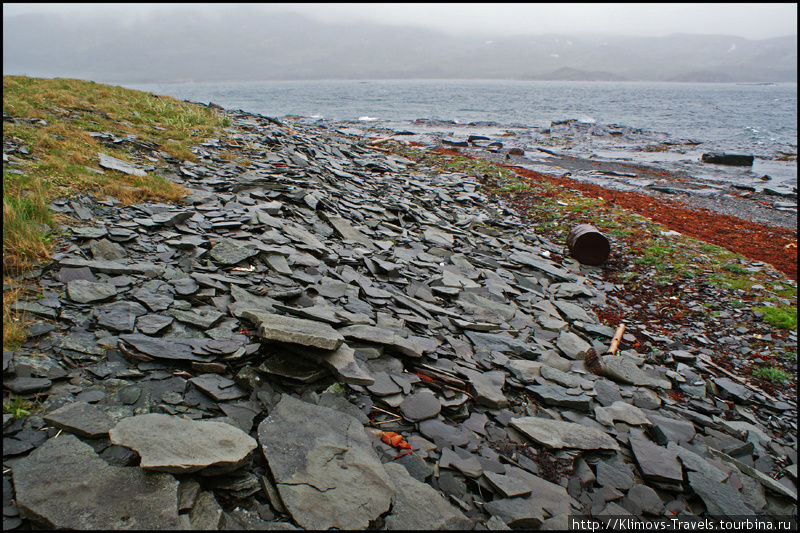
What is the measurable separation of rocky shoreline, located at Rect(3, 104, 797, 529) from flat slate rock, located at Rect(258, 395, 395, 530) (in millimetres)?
15

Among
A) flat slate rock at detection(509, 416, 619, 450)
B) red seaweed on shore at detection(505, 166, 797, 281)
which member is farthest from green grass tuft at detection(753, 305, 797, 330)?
flat slate rock at detection(509, 416, 619, 450)

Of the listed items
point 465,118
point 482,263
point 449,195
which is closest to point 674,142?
point 465,118

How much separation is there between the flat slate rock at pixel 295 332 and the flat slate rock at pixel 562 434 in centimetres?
215

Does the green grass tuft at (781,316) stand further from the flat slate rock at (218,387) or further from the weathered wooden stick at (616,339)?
the flat slate rock at (218,387)

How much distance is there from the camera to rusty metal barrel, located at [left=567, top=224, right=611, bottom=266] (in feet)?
34.8

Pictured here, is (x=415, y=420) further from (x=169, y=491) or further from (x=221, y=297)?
(x=221, y=297)

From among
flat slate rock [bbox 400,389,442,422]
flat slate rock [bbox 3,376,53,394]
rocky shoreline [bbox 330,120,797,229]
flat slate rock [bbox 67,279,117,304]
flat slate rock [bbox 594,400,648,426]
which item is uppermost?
rocky shoreline [bbox 330,120,797,229]

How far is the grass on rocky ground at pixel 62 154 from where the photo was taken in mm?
4930

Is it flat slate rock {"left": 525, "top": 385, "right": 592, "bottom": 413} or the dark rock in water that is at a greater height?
the dark rock in water

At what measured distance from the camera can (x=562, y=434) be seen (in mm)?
4449

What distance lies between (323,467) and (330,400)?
842mm

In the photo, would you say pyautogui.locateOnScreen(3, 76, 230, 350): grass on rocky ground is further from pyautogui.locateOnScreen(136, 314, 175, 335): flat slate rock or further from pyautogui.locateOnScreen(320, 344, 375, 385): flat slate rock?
pyautogui.locateOnScreen(320, 344, 375, 385): flat slate rock

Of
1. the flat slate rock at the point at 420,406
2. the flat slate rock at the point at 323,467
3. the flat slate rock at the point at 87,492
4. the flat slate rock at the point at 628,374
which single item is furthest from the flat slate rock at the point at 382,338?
the flat slate rock at the point at 628,374

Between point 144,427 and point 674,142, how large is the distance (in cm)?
4523
